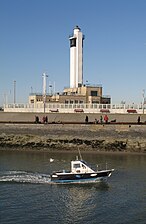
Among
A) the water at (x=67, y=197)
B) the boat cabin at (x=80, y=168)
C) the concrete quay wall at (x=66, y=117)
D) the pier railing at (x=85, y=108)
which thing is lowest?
the water at (x=67, y=197)

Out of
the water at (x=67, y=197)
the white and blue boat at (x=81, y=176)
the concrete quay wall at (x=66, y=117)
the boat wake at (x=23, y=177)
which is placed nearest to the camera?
the water at (x=67, y=197)

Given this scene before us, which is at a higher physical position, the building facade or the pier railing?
the building facade

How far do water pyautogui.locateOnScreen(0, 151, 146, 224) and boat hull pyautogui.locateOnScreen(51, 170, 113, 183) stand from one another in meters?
0.45

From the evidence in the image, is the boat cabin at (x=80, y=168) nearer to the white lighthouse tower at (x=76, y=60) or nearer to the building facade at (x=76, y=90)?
the building facade at (x=76, y=90)

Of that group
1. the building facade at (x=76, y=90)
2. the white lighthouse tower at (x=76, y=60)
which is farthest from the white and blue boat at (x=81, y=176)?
the white lighthouse tower at (x=76, y=60)

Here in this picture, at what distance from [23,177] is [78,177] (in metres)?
4.38

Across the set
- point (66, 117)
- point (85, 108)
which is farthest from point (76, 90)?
point (66, 117)

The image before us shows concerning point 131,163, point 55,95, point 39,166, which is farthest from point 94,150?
point 55,95

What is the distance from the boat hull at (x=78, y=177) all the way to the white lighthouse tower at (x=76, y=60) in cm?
5145

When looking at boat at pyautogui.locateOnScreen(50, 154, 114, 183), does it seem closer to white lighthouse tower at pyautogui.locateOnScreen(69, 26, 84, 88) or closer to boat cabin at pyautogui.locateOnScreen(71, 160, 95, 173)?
boat cabin at pyautogui.locateOnScreen(71, 160, 95, 173)

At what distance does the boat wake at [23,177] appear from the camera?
27281mm

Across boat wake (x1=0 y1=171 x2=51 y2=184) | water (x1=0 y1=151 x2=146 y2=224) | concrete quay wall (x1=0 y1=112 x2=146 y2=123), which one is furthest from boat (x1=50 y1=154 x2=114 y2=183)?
concrete quay wall (x1=0 y1=112 x2=146 y2=123)

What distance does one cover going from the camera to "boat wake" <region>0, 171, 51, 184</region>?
27281mm

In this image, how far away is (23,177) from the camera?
2842 cm
